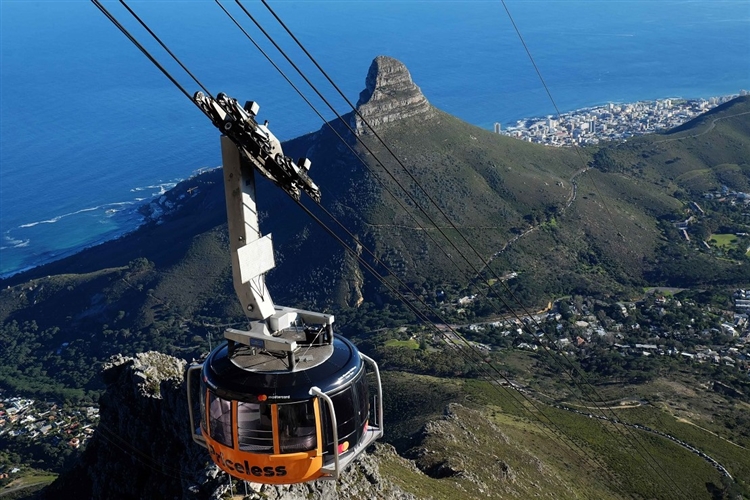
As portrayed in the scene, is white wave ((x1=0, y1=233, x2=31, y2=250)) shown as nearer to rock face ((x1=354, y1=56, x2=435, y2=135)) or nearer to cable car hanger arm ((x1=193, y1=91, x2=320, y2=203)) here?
rock face ((x1=354, y1=56, x2=435, y2=135))

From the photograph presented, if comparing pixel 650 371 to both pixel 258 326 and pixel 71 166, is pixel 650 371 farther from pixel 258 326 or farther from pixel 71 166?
pixel 71 166

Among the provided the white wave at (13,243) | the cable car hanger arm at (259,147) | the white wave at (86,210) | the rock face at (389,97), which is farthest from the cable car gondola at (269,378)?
the white wave at (86,210)

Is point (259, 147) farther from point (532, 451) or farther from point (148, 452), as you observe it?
point (532, 451)

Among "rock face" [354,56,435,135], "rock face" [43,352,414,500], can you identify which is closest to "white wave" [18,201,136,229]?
"rock face" [354,56,435,135]

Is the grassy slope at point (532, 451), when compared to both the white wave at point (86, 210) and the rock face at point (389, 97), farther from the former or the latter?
the white wave at point (86, 210)

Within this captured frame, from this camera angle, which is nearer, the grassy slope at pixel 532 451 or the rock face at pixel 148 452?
the rock face at pixel 148 452

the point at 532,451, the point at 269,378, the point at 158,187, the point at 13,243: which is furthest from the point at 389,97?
the point at 269,378
